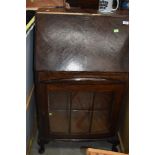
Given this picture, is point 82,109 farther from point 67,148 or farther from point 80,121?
point 67,148

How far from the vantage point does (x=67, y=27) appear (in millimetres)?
1348

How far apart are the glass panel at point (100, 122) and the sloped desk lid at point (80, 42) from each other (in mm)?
349

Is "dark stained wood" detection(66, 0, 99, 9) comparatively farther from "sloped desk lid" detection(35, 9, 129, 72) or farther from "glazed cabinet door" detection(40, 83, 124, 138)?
"glazed cabinet door" detection(40, 83, 124, 138)

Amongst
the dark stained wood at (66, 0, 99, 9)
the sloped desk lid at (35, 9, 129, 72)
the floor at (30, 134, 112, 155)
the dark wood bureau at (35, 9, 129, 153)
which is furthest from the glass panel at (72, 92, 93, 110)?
the dark stained wood at (66, 0, 99, 9)

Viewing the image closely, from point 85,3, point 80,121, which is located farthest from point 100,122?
point 85,3

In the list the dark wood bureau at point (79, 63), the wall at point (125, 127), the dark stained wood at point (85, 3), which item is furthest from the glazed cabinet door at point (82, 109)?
the dark stained wood at point (85, 3)

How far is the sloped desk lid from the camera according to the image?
1295 millimetres

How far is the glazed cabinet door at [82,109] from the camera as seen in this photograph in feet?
4.40
